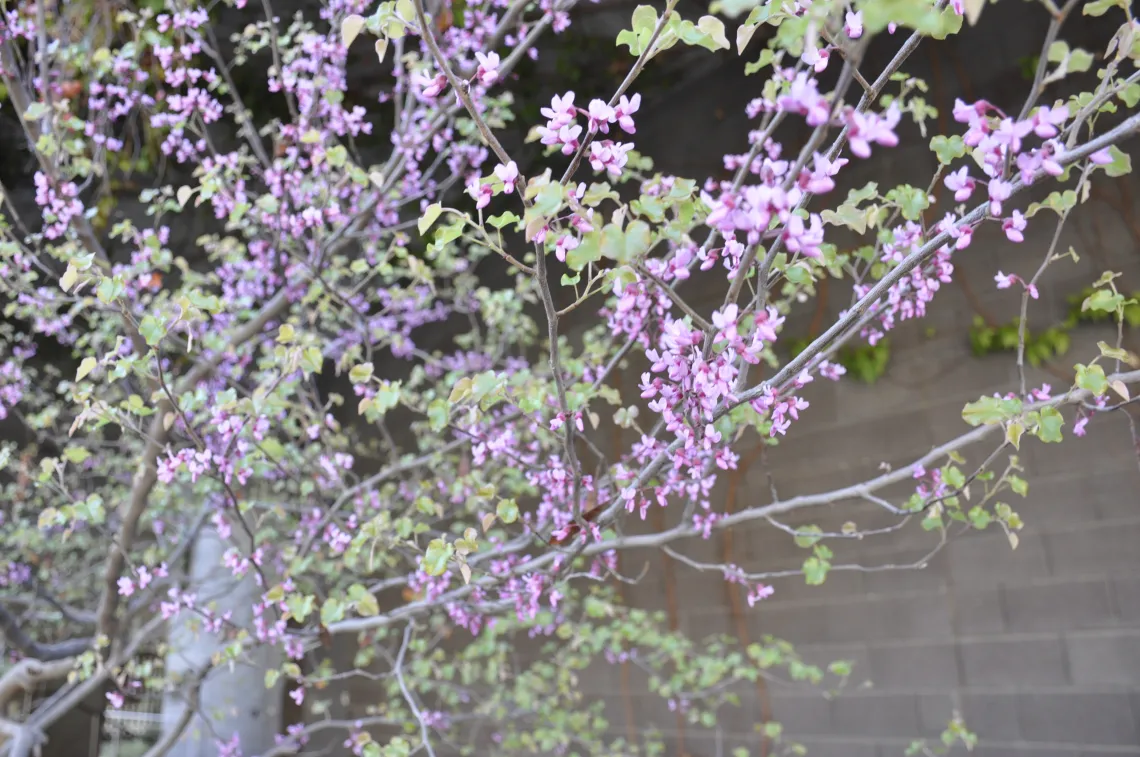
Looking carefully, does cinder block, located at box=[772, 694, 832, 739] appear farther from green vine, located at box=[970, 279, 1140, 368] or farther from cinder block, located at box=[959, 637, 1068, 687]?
green vine, located at box=[970, 279, 1140, 368]

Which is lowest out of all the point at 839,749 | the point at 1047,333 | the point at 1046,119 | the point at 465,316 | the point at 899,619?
the point at 839,749

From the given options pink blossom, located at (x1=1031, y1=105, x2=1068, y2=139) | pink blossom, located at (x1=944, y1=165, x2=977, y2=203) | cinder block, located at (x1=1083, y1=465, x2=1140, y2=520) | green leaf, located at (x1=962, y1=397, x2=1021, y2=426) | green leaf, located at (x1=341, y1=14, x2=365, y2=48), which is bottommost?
green leaf, located at (x1=962, y1=397, x2=1021, y2=426)

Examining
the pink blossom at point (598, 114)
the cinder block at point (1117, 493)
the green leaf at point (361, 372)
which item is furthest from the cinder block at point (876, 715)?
the pink blossom at point (598, 114)

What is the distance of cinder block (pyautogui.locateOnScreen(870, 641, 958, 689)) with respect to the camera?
2.45 metres

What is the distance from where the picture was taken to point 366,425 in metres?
4.57

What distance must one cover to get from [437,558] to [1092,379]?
86 cm

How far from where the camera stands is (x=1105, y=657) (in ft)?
7.16

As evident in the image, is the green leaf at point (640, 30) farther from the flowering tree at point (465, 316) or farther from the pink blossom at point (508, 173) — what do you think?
the pink blossom at point (508, 173)

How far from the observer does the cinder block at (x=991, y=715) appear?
231cm

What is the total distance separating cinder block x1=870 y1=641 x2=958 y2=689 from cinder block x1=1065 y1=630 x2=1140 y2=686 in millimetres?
317

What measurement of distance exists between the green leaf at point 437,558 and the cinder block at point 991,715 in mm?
1892

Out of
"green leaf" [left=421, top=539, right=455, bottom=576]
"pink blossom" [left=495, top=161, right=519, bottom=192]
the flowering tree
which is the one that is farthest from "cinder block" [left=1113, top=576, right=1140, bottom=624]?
"pink blossom" [left=495, top=161, right=519, bottom=192]

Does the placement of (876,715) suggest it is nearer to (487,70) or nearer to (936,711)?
(936,711)

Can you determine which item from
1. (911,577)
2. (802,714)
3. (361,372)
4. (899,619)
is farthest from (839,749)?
(361,372)
